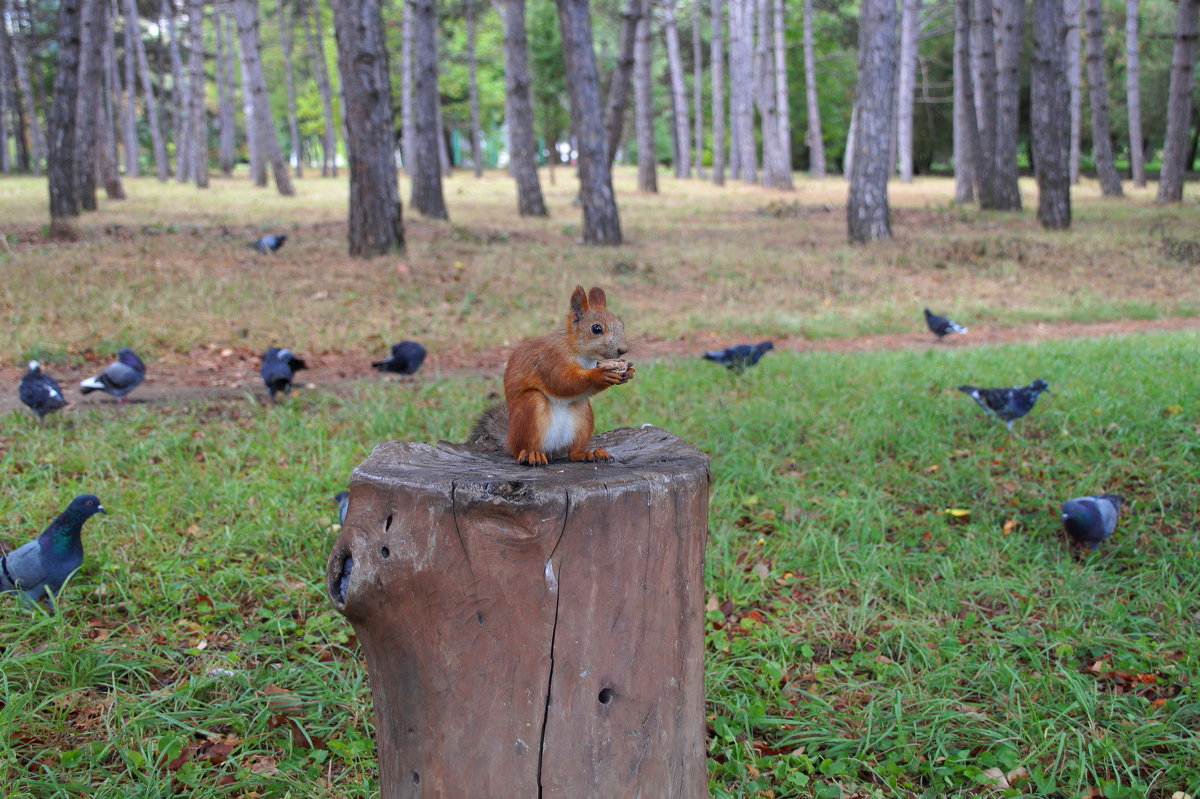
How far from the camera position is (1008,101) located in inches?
727

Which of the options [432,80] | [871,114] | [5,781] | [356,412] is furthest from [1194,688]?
[432,80]

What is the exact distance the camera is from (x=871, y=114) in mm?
13938

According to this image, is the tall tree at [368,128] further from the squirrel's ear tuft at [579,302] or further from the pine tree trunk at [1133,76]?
the pine tree trunk at [1133,76]

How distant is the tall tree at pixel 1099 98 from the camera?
2077cm

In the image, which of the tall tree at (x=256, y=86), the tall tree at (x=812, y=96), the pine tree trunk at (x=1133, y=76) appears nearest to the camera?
the pine tree trunk at (x=1133, y=76)

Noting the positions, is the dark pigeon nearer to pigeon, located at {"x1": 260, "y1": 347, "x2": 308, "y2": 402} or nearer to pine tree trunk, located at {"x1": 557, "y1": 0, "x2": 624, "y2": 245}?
pigeon, located at {"x1": 260, "y1": 347, "x2": 308, "y2": 402}

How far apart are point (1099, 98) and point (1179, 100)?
4.75m

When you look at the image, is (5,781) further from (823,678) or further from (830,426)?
(830,426)

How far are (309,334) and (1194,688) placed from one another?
8088 millimetres

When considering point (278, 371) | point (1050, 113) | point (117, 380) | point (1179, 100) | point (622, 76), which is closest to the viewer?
point (117, 380)

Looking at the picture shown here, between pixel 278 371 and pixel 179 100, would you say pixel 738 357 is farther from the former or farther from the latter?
pixel 179 100

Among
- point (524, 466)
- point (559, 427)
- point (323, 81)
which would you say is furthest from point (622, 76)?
point (323, 81)

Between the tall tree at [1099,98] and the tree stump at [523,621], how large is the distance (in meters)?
23.5

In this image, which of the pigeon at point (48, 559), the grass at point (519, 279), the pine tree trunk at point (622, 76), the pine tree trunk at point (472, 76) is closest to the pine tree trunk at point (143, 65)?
the pine tree trunk at point (472, 76)
